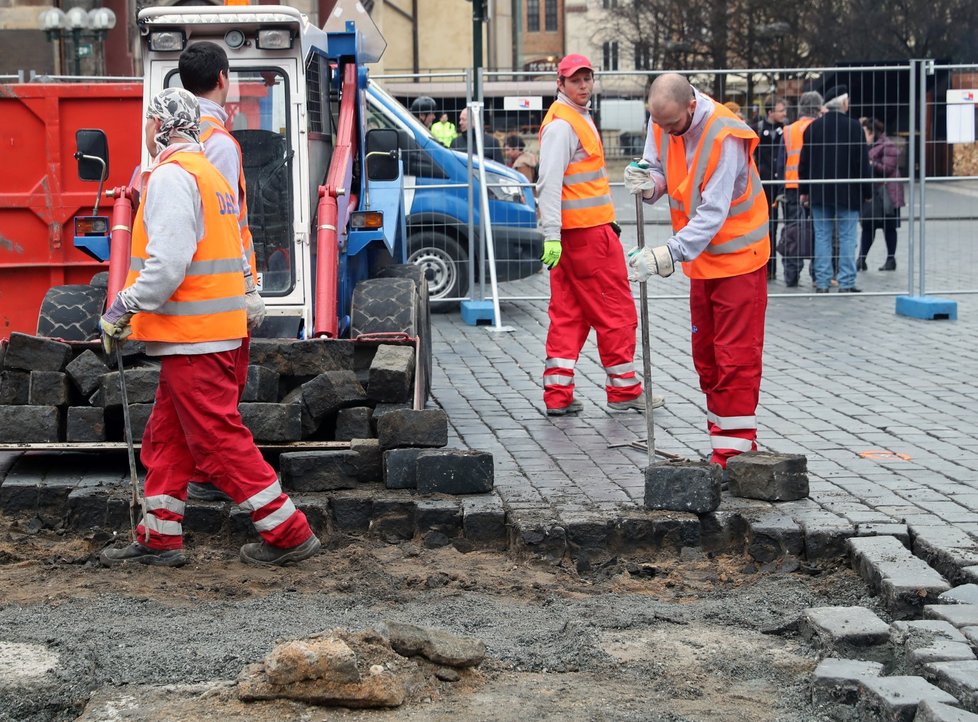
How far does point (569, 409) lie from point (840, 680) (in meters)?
4.51

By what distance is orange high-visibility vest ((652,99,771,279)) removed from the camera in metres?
6.91

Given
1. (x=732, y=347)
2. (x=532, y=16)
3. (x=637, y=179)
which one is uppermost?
(x=532, y=16)

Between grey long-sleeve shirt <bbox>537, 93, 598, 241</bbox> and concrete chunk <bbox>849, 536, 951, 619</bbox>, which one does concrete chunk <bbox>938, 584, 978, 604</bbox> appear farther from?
grey long-sleeve shirt <bbox>537, 93, 598, 241</bbox>

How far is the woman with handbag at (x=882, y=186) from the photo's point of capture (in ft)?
47.7

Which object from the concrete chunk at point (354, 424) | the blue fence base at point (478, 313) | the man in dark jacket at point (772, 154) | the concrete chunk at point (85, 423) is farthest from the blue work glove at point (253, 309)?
the man in dark jacket at point (772, 154)

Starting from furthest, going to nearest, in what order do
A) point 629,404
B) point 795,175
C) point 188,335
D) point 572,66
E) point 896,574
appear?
point 795,175 < point 629,404 < point 572,66 < point 188,335 < point 896,574

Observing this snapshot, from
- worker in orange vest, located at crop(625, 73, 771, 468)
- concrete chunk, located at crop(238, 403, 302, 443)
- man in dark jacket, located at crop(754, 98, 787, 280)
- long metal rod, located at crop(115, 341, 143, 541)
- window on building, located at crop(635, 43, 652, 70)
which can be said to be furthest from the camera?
window on building, located at crop(635, 43, 652, 70)

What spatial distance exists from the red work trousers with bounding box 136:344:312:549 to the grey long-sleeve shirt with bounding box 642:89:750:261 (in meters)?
2.21

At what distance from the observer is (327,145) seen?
28.8 ft

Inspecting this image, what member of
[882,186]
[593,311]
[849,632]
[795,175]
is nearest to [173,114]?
[849,632]

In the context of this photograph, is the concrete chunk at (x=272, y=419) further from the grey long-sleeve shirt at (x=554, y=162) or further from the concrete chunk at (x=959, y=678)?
the concrete chunk at (x=959, y=678)

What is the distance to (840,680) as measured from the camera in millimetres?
4523

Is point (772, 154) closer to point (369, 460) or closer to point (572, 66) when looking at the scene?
point (572, 66)

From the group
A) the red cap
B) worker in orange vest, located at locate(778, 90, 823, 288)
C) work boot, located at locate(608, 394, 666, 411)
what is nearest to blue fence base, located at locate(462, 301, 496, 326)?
worker in orange vest, located at locate(778, 90, 823, 288)
